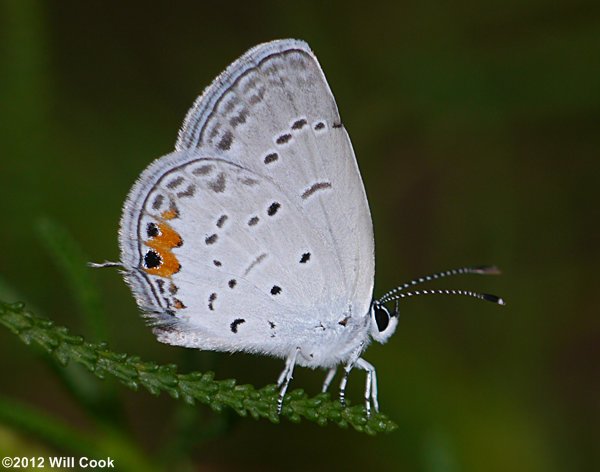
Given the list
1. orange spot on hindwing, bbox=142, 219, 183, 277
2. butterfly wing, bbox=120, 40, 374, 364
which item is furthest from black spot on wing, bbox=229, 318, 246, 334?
orange spot on hindwing, bbox=142, 219, 183, 277

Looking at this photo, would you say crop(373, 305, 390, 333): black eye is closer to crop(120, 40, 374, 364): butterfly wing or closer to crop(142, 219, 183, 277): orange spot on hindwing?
crop(120, 40, 374, 364): butterfly wing

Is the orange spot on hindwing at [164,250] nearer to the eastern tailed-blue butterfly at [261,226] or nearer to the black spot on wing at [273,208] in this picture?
the eastern tailed-blue butterfly at [261,226]

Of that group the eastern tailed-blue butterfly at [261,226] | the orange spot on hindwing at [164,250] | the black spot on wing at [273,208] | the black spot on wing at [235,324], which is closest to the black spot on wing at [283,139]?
the eastern tailed-blue butterfly at [261,226]

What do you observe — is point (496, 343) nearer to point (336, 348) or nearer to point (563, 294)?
point (563, 294)

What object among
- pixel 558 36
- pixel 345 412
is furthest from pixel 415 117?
pixel 345 412

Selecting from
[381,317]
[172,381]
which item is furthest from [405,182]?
[172,381]

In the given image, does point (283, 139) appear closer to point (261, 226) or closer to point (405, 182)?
point (261, 226)
